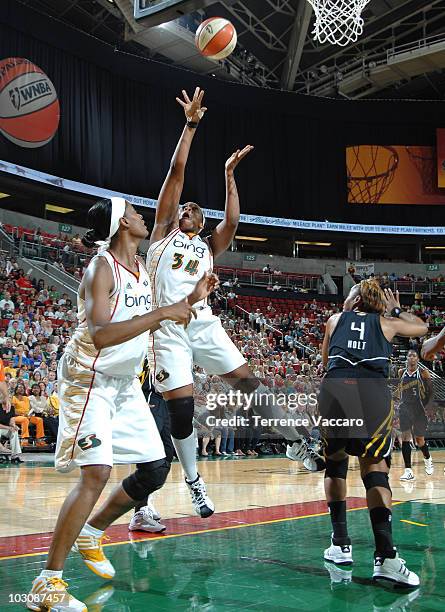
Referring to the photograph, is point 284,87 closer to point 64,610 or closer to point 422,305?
point 422,305

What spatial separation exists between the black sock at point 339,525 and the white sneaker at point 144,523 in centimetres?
151

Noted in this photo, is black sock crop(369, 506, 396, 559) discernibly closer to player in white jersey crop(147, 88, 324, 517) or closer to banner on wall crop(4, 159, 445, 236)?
player in white jersey crop(147, 88, 324, 517)

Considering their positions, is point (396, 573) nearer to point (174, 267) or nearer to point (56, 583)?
point (56, 583)

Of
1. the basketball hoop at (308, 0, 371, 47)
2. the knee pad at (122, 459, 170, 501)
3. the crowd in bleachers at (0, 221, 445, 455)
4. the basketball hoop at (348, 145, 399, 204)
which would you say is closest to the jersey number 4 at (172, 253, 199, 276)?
the knee pad at (122, 459, 170, 501)

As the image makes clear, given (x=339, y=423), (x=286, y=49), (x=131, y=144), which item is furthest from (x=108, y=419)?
(x=286, y=49)

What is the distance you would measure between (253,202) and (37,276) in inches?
555

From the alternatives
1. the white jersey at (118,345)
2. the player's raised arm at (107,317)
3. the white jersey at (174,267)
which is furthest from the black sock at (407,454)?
the player's raised arm at (107,317)

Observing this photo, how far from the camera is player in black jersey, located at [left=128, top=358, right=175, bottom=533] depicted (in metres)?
5.18

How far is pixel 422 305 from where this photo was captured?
96.9 feet

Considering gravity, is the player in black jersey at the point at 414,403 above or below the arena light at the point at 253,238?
below

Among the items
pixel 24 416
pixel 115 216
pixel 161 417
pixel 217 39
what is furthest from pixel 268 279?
pixel 115 216

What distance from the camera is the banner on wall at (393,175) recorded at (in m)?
33.2

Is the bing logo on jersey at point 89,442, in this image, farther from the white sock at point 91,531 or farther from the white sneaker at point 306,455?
the white sneaker at point 306,455

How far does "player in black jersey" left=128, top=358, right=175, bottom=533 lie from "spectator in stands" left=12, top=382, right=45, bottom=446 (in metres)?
6.80
